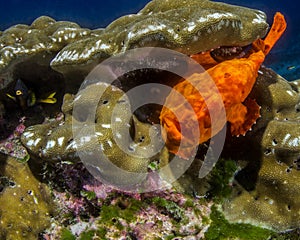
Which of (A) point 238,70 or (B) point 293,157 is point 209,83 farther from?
(B) point 293,157

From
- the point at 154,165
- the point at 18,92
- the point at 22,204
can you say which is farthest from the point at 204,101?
the point at 18,92

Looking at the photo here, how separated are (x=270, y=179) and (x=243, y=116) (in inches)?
29.9

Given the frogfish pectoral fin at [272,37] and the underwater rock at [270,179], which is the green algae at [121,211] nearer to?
the underwater rock at [270,179]

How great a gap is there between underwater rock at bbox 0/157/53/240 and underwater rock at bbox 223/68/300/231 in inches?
76.2

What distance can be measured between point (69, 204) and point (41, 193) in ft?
1.40

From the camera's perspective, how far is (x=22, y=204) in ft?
11.5

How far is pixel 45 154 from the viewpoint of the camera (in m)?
3.01

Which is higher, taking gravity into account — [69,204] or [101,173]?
[101,173]

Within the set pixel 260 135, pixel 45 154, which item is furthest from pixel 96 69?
pixel 260 135

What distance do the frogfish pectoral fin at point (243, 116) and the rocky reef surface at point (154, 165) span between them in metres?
0.14

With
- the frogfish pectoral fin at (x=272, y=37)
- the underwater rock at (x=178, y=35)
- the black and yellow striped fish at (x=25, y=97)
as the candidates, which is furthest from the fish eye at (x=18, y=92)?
the frogfish pectoral fin at (x=272, y=37)

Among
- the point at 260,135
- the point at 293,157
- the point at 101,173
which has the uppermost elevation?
the point at 101,173

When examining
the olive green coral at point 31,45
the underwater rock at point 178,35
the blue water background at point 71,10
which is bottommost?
the blue water background at point 71,10

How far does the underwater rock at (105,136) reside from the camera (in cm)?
289
